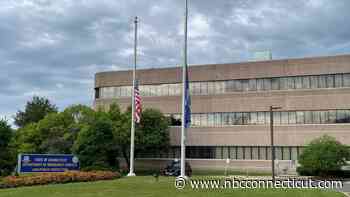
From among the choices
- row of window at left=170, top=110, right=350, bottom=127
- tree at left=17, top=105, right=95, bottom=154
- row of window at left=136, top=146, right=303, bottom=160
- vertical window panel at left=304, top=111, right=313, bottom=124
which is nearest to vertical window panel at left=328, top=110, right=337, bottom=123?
row of window at left=170, top=110, right=350, bottom=127

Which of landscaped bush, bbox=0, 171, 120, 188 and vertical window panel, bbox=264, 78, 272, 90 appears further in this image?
vertical window panel, bbox=264, 78, 272, 90

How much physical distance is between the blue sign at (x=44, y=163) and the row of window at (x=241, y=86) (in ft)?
82.6

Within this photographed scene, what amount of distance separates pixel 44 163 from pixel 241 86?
94.7 ft

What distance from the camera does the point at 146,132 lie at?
5300cm

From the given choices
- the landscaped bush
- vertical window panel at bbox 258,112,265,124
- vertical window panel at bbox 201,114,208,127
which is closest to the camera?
the landscaped bush

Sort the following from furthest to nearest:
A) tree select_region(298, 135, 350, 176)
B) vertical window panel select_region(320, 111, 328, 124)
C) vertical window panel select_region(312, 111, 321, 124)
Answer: vertical window panel select_region(312, 111, 321, 124)
vertical window panel select_region(320, 111, 328, 124)
tree select_region(298, 135, 350, 176)

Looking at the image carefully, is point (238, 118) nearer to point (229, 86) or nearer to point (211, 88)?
point (229, 86)

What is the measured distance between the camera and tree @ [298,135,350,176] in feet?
144

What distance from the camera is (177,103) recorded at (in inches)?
2293

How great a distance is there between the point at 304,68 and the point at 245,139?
10.8m

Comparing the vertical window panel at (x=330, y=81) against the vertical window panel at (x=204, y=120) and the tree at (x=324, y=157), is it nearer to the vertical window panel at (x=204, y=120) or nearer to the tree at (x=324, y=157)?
the tree at (x=324, y=157)

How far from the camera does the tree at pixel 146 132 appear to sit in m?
52.1

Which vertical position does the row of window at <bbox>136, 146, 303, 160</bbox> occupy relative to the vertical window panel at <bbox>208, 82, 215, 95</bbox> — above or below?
below

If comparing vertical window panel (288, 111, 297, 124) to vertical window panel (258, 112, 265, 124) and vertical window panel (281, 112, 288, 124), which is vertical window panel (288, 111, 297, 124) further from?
vertical window panel (258, 112, 265, 124)
